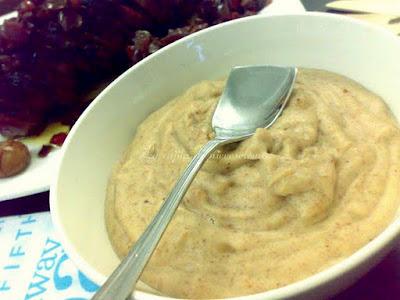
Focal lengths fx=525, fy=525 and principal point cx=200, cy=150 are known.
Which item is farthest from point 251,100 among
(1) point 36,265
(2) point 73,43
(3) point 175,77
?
(2) point 73,43

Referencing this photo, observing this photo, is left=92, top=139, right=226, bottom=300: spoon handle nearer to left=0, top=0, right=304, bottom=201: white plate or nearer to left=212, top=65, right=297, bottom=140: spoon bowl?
left=212, top=65, right=297, bottom=140: spoon bowl

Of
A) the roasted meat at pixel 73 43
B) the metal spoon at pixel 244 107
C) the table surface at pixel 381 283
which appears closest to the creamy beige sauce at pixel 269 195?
the metal spoon at pixel 244 107

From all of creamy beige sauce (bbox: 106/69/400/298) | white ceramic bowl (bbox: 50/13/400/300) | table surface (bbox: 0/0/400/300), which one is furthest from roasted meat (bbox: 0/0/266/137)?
table surface (bbox: 0/0/400/300)

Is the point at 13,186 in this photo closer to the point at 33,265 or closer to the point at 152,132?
the point at 33,265

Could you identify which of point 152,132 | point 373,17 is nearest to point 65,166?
point 152,132

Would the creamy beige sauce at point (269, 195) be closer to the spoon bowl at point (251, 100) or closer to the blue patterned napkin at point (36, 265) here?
the spoon bowl at point (251, 100)

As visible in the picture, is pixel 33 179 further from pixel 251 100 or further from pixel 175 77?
pixel 251 100
